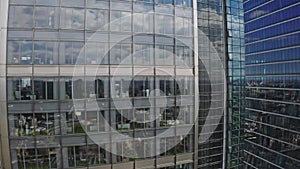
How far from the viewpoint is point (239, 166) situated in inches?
631

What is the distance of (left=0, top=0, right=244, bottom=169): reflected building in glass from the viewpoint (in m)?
8.16

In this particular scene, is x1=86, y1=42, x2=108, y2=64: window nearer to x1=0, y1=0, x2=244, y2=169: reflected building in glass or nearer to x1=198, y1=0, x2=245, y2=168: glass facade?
x1=0, y1=0, x2=244, y2=169: reflected building in glass

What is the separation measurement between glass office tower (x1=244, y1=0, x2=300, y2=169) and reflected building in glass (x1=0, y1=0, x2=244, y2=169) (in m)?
7.60

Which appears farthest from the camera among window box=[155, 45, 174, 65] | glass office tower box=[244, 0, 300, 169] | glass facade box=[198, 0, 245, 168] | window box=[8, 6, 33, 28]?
glass office tower box=[244, 0, 300, 169]

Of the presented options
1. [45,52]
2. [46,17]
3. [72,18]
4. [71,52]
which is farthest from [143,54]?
[46,17]

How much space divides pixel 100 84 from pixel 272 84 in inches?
564

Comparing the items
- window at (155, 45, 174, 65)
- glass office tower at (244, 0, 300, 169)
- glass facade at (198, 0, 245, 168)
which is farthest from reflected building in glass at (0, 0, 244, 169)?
glass office tower at (244, 0, 300, 169)

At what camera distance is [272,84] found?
18016 millimetres

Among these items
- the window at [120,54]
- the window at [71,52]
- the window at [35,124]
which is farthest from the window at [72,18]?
the window at [35,124]

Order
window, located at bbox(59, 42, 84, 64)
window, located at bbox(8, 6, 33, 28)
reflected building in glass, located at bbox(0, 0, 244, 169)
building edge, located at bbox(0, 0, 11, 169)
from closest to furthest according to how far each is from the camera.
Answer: building edge, located at bbox(0, 0, 11, 169)
window, located at bbox(8, 6, 33, 28)
reflected building in glass, located at bbox(0, 0, 244, 169)
window, located at bbox(59, 42, 84, 64)

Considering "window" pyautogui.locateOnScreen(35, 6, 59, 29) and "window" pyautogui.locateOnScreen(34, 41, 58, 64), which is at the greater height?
"window" pyautogui.locateOnScreen(35, 6, 59, 29)

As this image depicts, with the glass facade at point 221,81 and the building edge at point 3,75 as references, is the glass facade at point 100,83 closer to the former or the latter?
the building edge at point 3,75

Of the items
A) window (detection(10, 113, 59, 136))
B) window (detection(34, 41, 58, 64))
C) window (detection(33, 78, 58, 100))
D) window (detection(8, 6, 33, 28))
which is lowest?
window (detection(10, 113, 59, 136))

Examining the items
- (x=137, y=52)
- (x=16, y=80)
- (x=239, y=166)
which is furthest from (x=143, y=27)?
(x=239, y=166)
